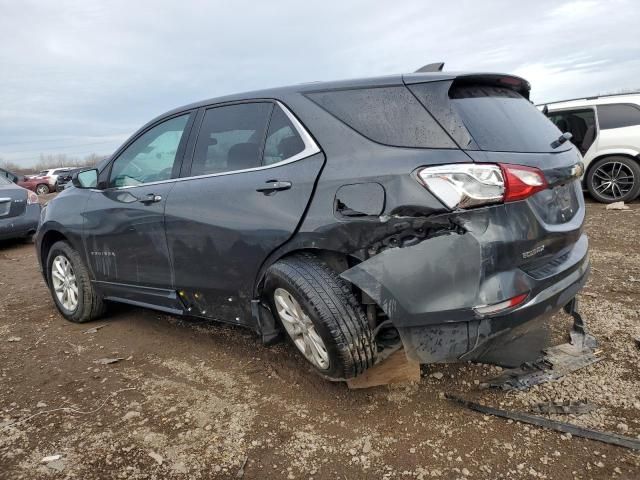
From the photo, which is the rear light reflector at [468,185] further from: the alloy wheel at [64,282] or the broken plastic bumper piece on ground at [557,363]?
the alloy wheel at [64,282]

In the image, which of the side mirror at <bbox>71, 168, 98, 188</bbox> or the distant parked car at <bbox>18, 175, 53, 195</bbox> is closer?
the side mirror at <bbox>71, 168, 98, 188</bbox>

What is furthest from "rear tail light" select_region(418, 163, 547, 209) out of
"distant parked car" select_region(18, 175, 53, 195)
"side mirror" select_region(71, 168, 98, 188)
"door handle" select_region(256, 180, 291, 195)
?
"distant parked car" select_region(18, 175, 53, 195)

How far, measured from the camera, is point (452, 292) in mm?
2080

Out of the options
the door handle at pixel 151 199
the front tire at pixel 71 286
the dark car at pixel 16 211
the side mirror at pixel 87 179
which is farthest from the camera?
the dark car at pixel 16 211

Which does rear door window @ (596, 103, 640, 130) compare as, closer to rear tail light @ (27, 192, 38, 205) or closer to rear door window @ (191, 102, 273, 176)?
rear door window @ (191, 102, 273, 176)

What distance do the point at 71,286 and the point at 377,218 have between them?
320 cm

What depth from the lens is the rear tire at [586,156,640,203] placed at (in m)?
7.58

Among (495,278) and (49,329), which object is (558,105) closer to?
(495,278)

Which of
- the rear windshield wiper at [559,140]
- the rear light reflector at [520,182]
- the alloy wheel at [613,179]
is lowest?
the alloy wheel at [613,179]

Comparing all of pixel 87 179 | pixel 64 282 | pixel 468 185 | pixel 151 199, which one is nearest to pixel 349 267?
pixel 468 185

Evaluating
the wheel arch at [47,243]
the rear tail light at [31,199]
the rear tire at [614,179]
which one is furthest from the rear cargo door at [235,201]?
the rear tire at [614,179]

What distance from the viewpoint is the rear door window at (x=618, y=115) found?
7.68 meters

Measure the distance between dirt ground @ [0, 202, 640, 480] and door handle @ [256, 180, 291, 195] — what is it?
3.80 ft

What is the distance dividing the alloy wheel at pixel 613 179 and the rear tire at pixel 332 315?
718 centimetres
